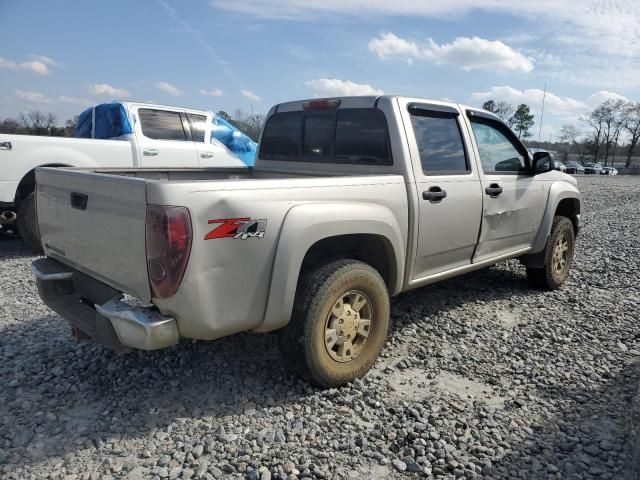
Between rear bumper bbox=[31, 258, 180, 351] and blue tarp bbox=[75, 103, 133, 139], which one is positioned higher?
blue tarp bbox=[75, 103, 133, 139]

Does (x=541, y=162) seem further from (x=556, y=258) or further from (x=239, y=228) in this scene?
(x=239, y=228)

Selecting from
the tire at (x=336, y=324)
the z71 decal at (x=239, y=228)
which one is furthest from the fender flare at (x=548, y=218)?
the z71 decal at (x=239, y=228)

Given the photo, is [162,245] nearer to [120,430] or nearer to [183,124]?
[120,430]

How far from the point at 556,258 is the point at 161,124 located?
19.9 ft

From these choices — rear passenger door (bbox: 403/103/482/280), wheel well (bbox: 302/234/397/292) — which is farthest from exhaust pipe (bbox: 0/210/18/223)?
rear passenger door (bbox: 403/103/482/280)

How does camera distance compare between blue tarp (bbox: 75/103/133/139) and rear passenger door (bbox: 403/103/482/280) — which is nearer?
rear passenger door (bbox: 403/103/482/280)

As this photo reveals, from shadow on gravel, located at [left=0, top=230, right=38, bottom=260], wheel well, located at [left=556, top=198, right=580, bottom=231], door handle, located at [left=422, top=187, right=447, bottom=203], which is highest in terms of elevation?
door handle, located at [left=422, top=187, right=447, bottom=203]

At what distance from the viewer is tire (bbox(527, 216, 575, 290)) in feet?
17.0

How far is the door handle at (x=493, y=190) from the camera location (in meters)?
4.17

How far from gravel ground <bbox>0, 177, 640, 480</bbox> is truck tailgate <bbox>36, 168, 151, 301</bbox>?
819 millimetres

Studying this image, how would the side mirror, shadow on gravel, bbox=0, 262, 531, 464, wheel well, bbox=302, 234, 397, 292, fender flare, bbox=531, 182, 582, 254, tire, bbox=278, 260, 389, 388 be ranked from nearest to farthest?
shadow on gravel, bbox=0, 262, 531, 464 → tire, bbox=278, 260, 389, 388 → wheel well, bbox=302, 234, 397, 292 → the side mirror → fender flare, bbox=531, 182, 582, 254

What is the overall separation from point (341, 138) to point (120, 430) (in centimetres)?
260

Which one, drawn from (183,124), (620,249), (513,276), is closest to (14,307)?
(183,124)

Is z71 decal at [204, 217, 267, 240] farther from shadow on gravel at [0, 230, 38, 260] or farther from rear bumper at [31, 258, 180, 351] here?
shadow on gravel at [0, 230, 38, 260]
